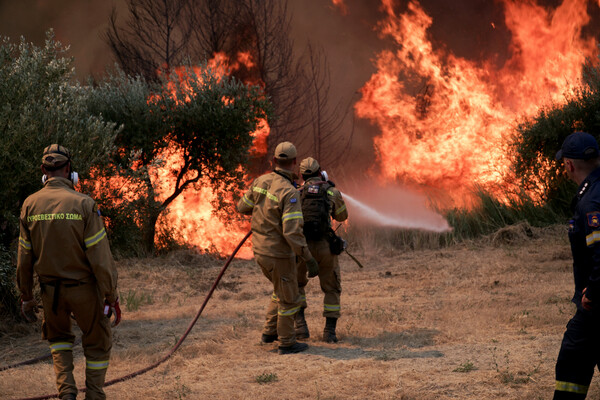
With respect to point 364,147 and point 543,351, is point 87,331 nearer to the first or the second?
point 543,351

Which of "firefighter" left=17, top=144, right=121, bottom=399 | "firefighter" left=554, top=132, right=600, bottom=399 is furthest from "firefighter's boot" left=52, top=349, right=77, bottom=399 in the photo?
"firefighter" left=554, top=132, right=600, bottom=399

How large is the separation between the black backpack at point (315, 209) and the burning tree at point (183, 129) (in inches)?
261

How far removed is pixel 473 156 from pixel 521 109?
1925 millimetres

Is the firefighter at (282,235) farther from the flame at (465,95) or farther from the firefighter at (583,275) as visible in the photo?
the flame at (465,95)

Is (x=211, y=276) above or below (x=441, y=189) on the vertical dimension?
below

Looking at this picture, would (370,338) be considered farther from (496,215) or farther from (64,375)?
(496,215)

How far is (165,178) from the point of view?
48.3ft

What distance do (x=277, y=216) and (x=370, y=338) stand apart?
201cm

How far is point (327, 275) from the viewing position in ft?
23.6

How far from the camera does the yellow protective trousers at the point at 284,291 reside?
252 inches

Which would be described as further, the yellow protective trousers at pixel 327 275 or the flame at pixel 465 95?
the flame at pixel 465 95

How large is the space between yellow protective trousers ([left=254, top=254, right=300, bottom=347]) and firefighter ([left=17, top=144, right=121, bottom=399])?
6.65ft

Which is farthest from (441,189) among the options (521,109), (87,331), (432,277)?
(87,331)

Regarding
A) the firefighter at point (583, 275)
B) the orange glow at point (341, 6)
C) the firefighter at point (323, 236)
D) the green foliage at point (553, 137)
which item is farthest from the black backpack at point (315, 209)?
the orange glow at point (341, 6)
